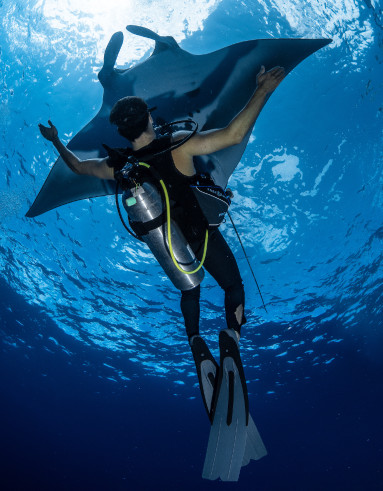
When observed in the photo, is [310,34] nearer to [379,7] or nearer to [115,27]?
[379,7]

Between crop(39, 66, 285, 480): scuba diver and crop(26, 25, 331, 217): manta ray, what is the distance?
1.63 meters

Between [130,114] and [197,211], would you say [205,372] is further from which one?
[130,114]

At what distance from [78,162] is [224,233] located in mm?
6644

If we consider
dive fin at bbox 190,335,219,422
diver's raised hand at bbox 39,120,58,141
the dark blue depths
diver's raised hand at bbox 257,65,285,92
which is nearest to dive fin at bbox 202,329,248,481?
dive fin at bbox 190,335,219,422

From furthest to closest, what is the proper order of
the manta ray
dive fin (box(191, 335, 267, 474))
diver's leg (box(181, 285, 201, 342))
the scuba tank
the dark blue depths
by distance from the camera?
the dark blue depths → the manta ray → diver's leg (box(181, 285, 201, 342)) → dive fin (box(191, 335, 267, 474)) → the scuba tank

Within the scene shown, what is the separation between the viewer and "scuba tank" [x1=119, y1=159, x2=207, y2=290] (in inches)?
131

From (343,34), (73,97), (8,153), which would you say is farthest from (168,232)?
(8,153)

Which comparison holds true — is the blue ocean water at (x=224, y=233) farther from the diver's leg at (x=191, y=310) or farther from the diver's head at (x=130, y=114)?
the diver's leg at (x=191, y=310)

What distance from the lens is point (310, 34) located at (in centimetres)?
662

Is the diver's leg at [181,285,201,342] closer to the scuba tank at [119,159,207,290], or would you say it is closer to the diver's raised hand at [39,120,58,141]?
the scuba tank at [119,159,207,290]

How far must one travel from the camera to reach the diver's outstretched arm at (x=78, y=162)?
156 inches

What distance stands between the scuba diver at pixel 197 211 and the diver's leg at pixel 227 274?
0.02m

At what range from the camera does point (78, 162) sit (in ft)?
13.8

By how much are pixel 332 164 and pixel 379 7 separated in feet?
12.3
